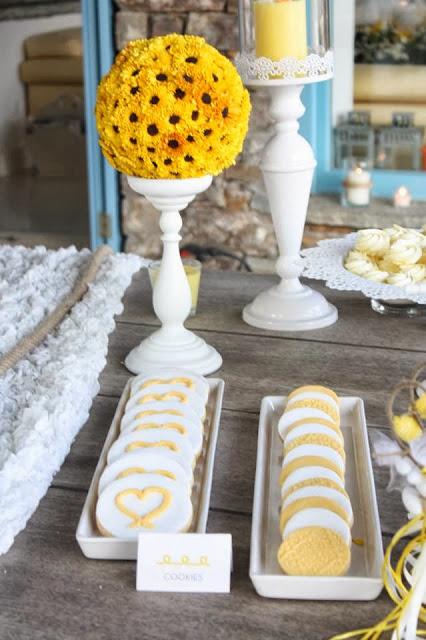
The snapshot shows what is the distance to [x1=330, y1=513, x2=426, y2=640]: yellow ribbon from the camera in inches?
28.4

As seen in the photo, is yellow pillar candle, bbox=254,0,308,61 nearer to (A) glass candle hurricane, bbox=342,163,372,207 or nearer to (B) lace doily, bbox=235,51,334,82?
(B) lace doily, bbox=235,51,334,82

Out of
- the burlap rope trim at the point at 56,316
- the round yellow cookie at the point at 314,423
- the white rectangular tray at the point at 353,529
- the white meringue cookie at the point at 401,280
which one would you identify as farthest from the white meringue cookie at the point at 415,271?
the burlap rope trim at the point at 56,316

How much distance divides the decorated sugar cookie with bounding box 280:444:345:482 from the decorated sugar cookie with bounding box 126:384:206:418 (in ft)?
0.52

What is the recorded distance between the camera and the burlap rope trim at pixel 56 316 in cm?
120

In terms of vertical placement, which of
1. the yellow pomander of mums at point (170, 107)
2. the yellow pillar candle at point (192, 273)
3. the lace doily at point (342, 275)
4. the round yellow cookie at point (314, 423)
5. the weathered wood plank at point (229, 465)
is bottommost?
the weathered wood plank at point (229, 465)

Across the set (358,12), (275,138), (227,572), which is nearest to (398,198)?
(358,12)

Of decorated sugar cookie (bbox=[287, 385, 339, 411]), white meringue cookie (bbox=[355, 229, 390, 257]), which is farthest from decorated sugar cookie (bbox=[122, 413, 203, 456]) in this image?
white meringue cookie (bbox=[355, 229, 390, 257])

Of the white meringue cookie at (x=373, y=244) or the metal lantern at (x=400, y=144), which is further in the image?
the metal lantern at (x=400, y=144)

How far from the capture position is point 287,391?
1.19 m

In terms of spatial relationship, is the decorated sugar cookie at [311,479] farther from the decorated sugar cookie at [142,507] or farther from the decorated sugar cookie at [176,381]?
the decorated sugar cookie at [176,381]

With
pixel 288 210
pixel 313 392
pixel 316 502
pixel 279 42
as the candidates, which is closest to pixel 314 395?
pixel 313 392

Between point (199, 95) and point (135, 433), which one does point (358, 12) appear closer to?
point (199, 95)

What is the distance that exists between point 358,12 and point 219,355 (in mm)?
1685

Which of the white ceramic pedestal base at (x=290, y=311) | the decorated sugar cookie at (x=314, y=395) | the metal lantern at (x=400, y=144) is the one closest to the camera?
the decorated sugar cookie at (x=314, y=395)
